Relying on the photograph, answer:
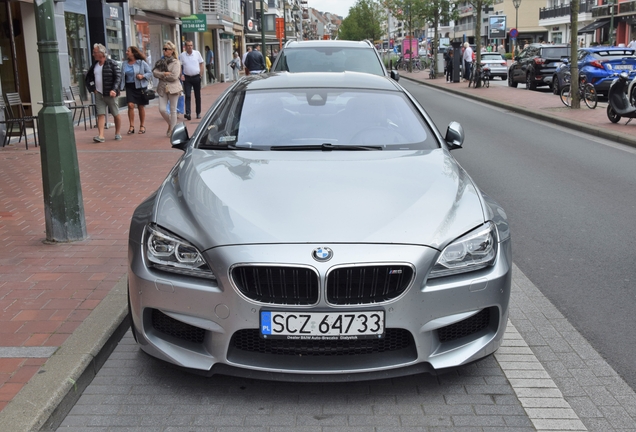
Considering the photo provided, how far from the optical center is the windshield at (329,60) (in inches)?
488

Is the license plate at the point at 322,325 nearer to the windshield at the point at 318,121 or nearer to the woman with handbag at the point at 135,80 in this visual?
the windshield at the point at 318,121

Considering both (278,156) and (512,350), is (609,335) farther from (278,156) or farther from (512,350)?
(278,156)

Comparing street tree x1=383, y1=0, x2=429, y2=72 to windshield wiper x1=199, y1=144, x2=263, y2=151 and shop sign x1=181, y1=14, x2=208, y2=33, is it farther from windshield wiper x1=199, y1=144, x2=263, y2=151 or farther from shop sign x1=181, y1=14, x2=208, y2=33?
windshield wiper x1=199, y1=144, x2=263, y2=151

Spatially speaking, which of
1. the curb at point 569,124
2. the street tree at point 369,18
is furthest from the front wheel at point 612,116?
the street tree at point 369,18

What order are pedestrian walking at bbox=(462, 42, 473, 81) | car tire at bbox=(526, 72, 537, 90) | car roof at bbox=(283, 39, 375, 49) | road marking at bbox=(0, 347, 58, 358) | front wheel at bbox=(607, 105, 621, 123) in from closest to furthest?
road marking at bbox=(0, 347, 58, 358)
car roof at bbox=(283, 39, 375, 49)
front wheel at bbox=(607, 105, 621, 123)
car tire at bbox=(526, 72, 537, 90)
pedestrian walking at bbox=(462, 42, 473, 81)

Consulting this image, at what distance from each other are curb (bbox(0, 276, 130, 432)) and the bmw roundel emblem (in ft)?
4.27

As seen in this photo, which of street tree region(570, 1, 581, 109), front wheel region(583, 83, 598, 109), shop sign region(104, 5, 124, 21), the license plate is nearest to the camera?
the license plate

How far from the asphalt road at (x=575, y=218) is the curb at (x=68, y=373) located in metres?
2.67

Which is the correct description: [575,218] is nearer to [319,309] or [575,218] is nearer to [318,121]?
[318,121]

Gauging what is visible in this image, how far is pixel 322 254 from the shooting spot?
326 cm

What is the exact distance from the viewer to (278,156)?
14.5 feet

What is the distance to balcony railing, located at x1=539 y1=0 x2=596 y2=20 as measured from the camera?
7569 cm

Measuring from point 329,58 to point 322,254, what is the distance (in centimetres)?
971

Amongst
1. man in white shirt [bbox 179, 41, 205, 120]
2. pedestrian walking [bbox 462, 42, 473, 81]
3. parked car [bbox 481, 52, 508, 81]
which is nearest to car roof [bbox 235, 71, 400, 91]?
man in white shirt [bbox 179, 41, 205, 120]
